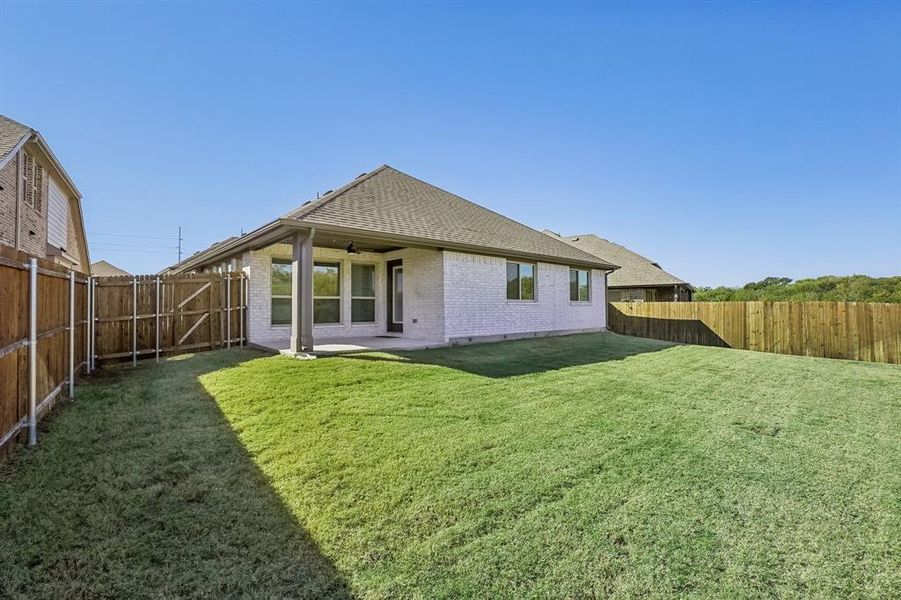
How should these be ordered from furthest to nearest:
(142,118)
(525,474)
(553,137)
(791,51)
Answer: (142,118)
(553,137)
(791,51)
(525,474)

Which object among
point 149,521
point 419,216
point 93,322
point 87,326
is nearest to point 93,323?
point 93,322

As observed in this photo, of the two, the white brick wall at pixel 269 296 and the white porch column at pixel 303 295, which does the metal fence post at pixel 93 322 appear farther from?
the white porch column at pixel 303 295

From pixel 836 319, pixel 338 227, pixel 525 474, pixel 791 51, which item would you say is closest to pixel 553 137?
pixel 791 51

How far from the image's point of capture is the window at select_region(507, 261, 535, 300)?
1263cm

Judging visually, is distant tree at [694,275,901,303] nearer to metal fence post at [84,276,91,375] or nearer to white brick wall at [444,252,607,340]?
white brick wall at [444,252,607,340]

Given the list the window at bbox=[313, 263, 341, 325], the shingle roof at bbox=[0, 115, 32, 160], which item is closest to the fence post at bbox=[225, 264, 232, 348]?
the window at bbox=[313, 263, 341, 325]

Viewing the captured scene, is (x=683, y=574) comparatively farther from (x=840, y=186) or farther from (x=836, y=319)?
(x=840, y=186)

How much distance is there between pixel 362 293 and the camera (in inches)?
491

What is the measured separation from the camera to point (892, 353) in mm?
11172

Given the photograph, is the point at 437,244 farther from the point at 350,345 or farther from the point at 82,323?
the point at 82,323

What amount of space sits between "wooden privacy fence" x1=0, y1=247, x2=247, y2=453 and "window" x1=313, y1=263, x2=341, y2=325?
6.10 ft

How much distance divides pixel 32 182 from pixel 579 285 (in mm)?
17907

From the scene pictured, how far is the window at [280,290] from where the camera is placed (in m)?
11.0

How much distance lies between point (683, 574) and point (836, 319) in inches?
554
